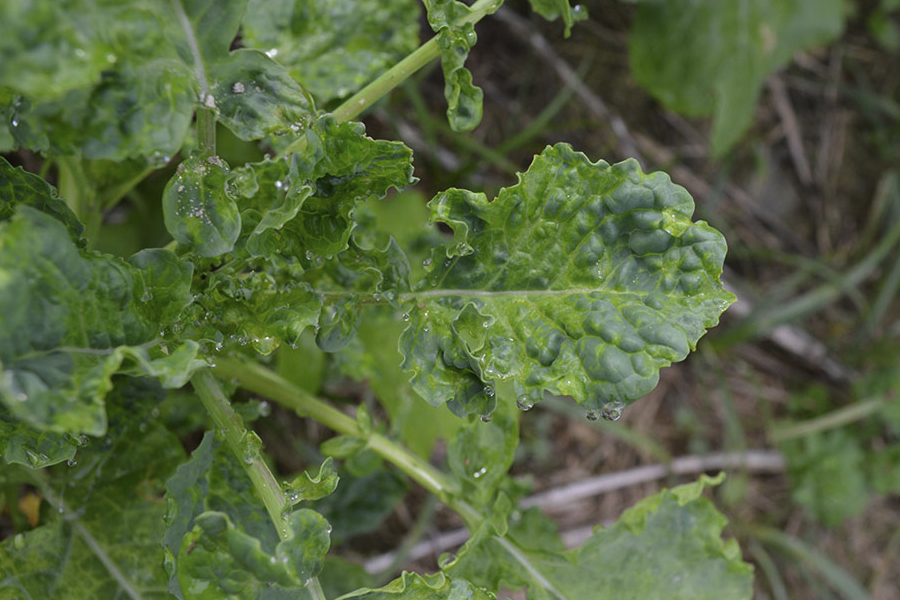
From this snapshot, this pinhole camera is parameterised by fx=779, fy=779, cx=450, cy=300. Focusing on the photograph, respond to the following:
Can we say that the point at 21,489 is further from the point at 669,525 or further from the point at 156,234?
the point at 669,525

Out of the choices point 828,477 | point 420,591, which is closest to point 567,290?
point 420,591

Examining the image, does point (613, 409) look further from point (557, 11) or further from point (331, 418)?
point (557, 11)

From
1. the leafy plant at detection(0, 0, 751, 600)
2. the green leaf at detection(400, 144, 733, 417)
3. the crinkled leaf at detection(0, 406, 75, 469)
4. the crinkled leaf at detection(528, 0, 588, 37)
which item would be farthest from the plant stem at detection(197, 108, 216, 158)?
the crinkled leaf at detection(528, 0, 588, 37)

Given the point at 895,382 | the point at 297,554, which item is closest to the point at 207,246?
the point at 297,554

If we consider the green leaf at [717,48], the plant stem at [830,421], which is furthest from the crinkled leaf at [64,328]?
the plant stem at [830,421]

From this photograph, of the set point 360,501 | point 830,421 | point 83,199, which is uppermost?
point 83,199

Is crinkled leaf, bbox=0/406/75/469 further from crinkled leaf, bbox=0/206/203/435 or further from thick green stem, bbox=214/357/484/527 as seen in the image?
thick green stem, bbox=214/357/484/527
